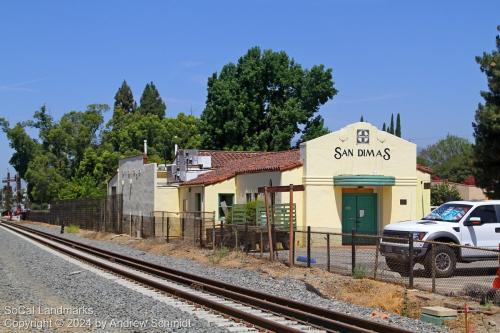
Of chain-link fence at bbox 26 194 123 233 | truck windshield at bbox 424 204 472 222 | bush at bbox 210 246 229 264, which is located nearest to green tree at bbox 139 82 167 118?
chain-link fence at bbox 26 194 123 233

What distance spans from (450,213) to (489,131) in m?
15.4

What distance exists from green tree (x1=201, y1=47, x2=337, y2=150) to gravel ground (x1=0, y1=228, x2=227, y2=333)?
125ft

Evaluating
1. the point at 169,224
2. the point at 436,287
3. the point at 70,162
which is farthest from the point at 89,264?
the point at 70,162

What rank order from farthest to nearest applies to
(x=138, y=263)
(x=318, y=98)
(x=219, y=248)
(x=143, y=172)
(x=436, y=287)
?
(x=318, y=98)
(x=143, y=172)
(x=219, y=248)
(x=138, y=263)
(x=436, y=287)

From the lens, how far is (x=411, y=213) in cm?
3253

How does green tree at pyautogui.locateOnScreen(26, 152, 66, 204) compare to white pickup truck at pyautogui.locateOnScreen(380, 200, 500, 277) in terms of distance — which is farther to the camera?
green tree at pyautogui.locateOnScreen(26, 152, 66, 204)

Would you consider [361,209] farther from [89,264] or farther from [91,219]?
[91,219]

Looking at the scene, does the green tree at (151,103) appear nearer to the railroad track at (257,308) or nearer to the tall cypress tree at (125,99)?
the tall cypress tree at (125,99)

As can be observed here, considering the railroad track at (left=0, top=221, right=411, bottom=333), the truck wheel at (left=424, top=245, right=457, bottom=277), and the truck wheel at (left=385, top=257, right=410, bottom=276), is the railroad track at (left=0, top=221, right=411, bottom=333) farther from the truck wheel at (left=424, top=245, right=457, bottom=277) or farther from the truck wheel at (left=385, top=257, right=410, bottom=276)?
the truck wheel at (left=424, top=245, right=457, bottom=277)

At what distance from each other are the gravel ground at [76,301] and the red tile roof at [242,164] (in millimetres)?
11375

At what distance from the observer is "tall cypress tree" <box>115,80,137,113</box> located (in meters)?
124

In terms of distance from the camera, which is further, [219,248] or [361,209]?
[361,209]

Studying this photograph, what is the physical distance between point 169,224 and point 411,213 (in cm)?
1225

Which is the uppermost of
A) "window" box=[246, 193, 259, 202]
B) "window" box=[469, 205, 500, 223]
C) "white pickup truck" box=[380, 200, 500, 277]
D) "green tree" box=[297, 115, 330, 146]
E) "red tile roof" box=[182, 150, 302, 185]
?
"green tree" box=[297, 115, 330, 146]
